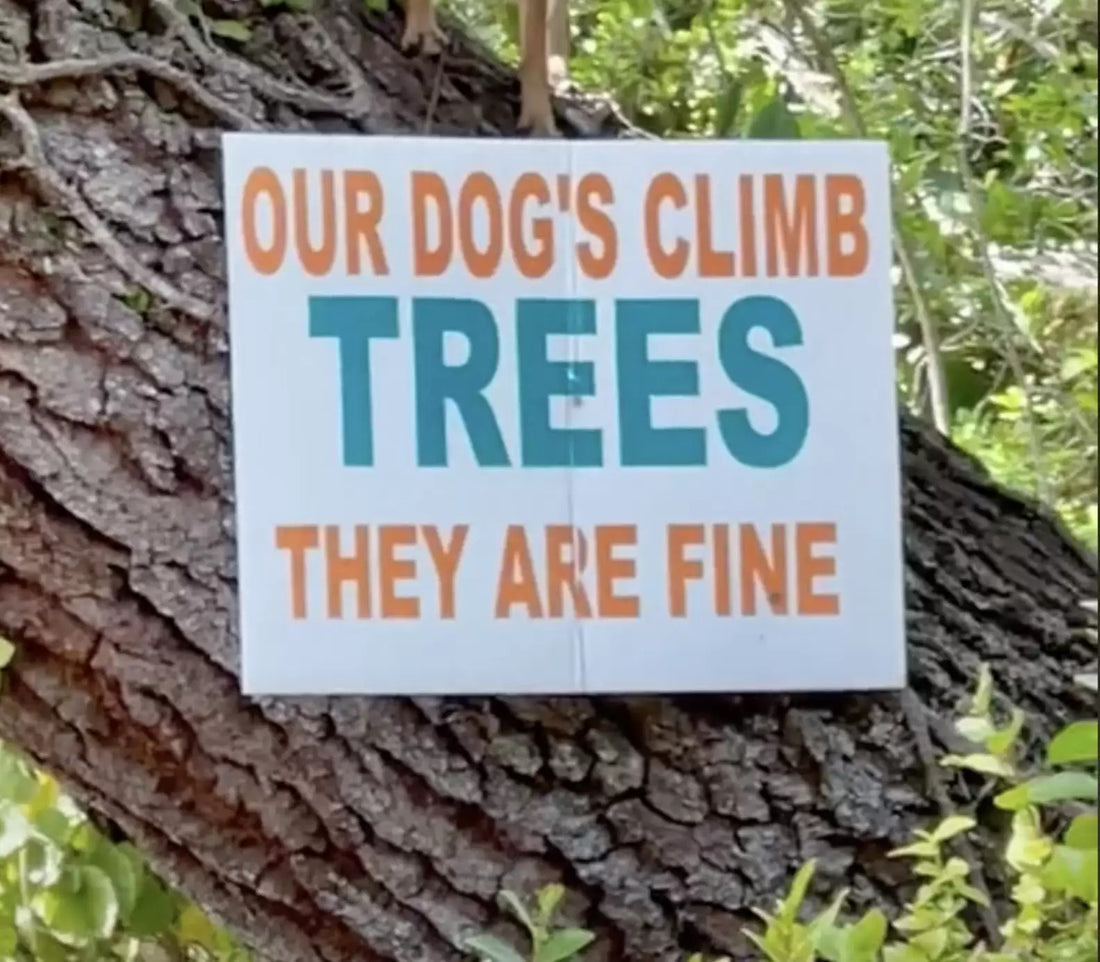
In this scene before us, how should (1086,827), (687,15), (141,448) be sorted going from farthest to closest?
1. (687,15)
2. (141,448)
3. (1086,827)

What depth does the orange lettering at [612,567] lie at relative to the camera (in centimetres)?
86

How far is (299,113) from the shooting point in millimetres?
921

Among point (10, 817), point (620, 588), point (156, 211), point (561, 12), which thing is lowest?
point (10, 817)

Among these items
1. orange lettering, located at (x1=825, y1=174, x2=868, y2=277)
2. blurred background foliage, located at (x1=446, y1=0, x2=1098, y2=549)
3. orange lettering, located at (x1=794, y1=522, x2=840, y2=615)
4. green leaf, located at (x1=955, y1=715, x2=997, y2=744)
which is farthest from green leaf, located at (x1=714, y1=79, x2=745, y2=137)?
green leaf, located at (x1=955, y1=715, x2=997, y2=744)

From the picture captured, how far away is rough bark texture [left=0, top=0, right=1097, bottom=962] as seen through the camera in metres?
0.82

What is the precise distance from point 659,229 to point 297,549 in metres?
0.25

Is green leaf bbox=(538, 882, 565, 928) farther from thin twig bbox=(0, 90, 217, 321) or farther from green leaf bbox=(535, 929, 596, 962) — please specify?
thin twig bbox=(0, 90, 217, 321)

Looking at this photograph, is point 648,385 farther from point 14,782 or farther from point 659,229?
point 14,782

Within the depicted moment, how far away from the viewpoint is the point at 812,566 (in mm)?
875

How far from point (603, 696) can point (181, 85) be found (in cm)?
38

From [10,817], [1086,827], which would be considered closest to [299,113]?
[10,817]

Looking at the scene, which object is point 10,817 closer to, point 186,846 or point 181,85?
point 186,846

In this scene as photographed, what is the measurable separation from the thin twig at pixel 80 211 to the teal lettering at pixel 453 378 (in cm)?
11

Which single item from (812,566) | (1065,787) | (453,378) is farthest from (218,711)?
(1065,787)
